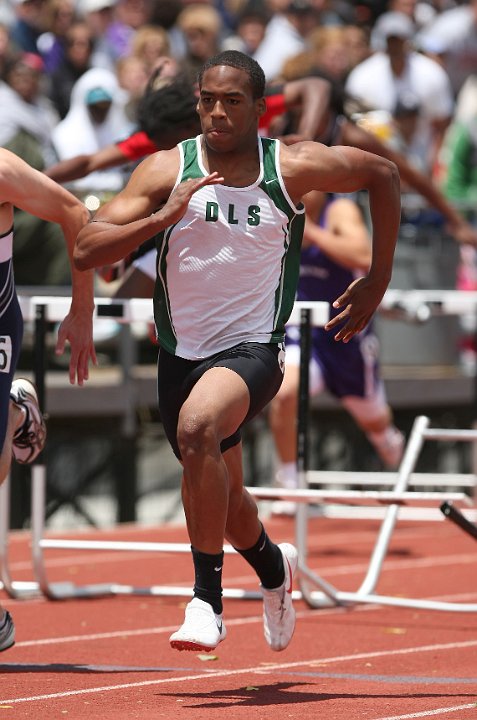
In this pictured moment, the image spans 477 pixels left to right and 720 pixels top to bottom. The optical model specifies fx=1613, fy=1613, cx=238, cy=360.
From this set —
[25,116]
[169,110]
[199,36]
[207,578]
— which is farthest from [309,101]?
[199,36]

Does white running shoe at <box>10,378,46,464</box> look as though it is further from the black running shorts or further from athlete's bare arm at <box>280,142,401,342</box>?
athlete's bare arm at <box>280,142,401,342</box>

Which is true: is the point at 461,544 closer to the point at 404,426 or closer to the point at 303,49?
the point at 404,426

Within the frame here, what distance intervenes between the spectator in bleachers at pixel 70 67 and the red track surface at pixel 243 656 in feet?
16.0

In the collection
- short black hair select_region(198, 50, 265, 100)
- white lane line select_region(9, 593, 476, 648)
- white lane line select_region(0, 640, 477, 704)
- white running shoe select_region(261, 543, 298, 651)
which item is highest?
short black hair select_region(198, 50, 265, 100)

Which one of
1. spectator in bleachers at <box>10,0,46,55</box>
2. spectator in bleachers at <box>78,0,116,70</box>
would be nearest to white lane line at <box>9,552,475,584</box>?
spectator in bleachers at <box>10,0,46,55</box>

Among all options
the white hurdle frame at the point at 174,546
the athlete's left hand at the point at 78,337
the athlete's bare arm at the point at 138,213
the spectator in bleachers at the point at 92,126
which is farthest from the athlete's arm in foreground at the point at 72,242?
the spectator in bleachers at the point at 92,126

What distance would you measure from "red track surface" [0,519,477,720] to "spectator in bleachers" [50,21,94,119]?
16.0 feet

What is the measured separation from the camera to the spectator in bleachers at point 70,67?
1392 cm

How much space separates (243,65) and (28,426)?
1876 mm

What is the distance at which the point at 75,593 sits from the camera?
27.9ft

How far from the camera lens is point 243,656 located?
6.79 metres

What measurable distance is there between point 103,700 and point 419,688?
1166mm

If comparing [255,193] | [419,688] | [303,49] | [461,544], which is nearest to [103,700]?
[419,688]

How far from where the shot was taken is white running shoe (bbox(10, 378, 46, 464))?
6.69 metres
